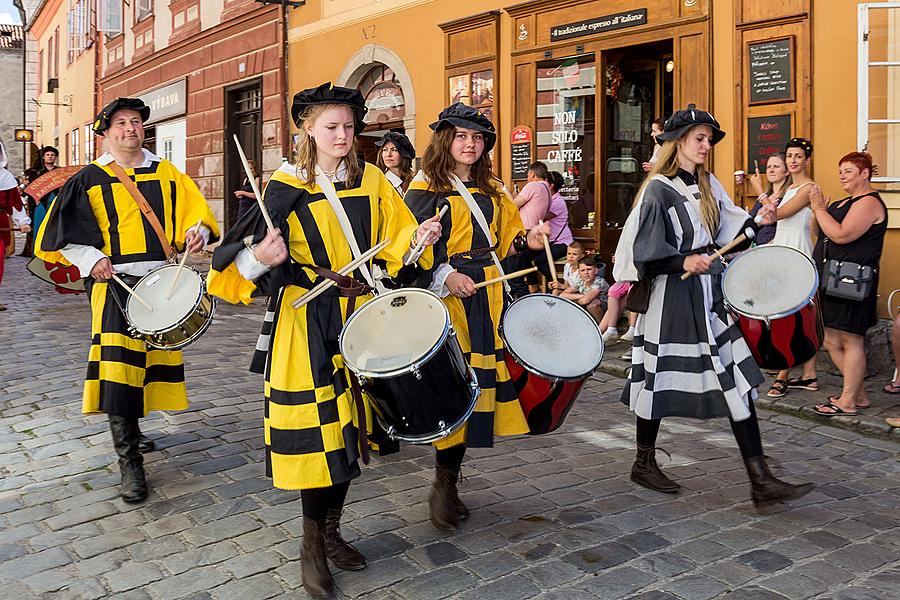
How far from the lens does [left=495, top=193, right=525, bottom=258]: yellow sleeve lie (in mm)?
4086

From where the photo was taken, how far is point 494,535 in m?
3.78

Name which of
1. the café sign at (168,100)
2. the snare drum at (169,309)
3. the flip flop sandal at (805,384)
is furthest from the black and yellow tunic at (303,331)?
the café sign at (168,100)

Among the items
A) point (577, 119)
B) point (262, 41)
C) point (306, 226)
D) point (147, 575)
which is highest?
point (262, 41)

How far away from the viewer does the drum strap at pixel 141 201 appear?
450 centimetres

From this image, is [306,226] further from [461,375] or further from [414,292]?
[461,375]

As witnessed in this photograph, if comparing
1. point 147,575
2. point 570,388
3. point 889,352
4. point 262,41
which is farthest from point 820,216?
point 262,41

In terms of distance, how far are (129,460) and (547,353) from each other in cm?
205

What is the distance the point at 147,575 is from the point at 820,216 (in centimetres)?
451

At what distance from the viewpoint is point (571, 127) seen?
33.1 ft

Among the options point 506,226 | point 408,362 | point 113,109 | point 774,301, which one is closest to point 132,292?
point 113,109

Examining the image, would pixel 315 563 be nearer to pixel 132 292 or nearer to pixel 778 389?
pixel 132 292

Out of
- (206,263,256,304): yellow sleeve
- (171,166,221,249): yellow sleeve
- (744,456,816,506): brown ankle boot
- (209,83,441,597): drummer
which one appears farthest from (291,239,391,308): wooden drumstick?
(744,456,816,506): brown ankle boot

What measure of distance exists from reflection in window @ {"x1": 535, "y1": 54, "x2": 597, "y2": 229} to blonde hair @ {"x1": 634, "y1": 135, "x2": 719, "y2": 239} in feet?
18.3

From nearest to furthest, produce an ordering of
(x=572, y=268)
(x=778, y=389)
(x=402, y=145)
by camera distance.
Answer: (x=778, y=389), (x=402, y=145), (x=572, y=268)
